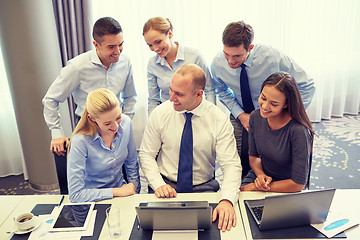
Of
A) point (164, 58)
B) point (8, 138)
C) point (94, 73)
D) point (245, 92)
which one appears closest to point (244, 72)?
point (245, 92)

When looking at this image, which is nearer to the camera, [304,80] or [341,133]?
[304,80]

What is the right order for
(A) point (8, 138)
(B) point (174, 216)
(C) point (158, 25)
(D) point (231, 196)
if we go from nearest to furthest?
(B) point (174, 216)
(D) point (231, 196)
(C) point (158, 25)
(A) point (8, 138)

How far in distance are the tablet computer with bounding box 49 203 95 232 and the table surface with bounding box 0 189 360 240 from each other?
0.32 feet

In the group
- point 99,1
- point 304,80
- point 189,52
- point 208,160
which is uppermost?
point 99,1

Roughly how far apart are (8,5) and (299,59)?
322 cm

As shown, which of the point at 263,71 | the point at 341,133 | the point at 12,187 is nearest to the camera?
the point at 263,71

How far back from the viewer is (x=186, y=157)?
1.98 m

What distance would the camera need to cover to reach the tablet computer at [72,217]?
1.51m

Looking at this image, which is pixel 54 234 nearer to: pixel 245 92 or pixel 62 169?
pixel 62 169

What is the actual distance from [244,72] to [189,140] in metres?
0.80

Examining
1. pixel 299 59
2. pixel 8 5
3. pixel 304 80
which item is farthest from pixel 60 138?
pixel 299 59

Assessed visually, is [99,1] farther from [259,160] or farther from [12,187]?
[259,160]

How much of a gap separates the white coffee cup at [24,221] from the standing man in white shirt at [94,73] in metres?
0.62

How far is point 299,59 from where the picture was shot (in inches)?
168
